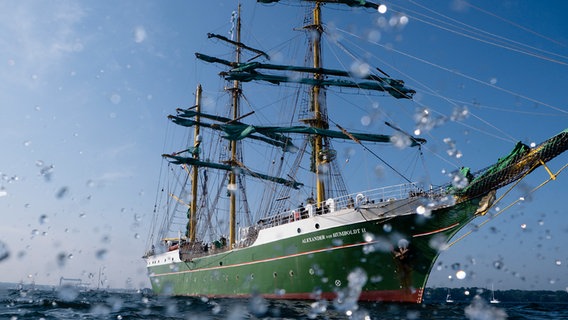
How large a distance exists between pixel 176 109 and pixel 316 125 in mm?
20460

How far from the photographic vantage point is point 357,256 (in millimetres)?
19828

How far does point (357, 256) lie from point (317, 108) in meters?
12.7

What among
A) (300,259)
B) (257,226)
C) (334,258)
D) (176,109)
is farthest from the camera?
(176,109)

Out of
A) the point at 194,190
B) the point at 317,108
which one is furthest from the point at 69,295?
the point at 317,108

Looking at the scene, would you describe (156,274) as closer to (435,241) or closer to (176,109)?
(176,109)

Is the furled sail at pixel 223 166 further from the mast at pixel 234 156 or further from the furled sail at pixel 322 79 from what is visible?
the furled sail at pixel 322 79

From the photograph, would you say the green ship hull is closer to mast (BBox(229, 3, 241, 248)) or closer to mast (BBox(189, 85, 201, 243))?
mast (BBox(229, 3, 241, 248))

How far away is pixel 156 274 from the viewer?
46406mm

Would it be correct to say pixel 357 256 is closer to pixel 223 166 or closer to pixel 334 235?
pixel 334 235

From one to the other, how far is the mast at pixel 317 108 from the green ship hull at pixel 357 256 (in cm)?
466

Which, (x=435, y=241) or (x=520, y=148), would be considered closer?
(x=520, y=148)

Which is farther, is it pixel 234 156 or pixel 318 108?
pixel 234 156

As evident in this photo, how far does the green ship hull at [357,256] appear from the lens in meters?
19.1

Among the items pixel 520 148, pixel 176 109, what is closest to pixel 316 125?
pixel 520 148
